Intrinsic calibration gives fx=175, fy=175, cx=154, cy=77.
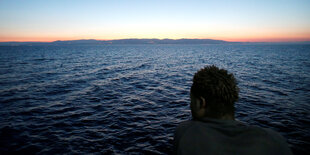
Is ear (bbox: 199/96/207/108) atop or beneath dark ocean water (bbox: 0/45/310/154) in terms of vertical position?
atop

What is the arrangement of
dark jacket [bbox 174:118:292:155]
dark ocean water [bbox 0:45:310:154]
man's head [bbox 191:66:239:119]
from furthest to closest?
dark ocean water [bbox 0:45:310:154] < man's head [bbox 191:66:239:119] < dark jacket [bbox 174:118:292:155]

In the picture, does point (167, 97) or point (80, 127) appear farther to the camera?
point (167, 97)

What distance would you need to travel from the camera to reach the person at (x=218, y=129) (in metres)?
1.58

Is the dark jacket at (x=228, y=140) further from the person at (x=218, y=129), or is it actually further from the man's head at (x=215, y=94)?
the man's head at (x=215, y=94)

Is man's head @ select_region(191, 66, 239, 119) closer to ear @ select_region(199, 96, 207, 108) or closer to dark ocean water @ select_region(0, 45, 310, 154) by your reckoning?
ear @ select_region(199, 96, 207, 108)

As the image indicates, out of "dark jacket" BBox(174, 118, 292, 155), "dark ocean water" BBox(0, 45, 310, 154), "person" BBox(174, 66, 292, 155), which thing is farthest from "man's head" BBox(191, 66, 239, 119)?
"dark ocean water" BBox(0, 45, 310, 154)

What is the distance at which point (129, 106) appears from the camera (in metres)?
12.6

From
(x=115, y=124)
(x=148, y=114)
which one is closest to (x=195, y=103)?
(x=115, y=124)

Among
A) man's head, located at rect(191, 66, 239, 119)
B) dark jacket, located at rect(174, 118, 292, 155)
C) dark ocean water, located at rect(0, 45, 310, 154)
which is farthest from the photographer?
dark ocean water, located at rect(0, 45, 310, 154)

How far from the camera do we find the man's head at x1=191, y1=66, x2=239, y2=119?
6.23 ft

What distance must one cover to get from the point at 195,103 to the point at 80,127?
8.76 metres

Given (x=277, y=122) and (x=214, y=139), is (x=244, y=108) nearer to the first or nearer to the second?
(x=277, y=122)

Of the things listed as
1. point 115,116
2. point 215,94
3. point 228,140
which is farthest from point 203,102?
point 115,116

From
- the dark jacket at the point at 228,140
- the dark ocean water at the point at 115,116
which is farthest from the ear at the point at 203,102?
the dark ocean water at the point at 115,116
